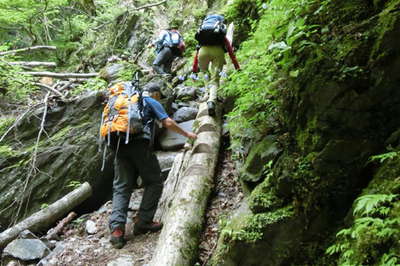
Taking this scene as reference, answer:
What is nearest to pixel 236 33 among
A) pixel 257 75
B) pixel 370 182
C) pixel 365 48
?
pixel 257 75

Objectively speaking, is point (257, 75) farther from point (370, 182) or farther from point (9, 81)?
point (9, 81)

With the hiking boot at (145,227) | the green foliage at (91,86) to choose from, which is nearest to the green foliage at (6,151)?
Answer: the green foliage at (91,86)

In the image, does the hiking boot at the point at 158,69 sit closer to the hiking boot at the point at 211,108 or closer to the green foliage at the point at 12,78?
the green foliage at the point at 12,78

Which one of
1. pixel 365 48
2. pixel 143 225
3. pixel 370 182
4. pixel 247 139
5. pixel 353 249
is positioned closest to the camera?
pixel 353 249

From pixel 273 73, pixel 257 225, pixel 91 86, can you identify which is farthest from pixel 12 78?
pixel 257 225

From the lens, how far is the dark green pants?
5.45 meters

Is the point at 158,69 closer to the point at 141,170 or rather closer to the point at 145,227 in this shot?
the point at 141,170

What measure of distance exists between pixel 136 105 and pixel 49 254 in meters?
3.02

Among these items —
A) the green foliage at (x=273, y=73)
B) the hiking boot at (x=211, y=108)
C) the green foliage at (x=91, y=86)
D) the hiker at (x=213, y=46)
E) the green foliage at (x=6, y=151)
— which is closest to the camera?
the green foliage at (x=273, y=73)

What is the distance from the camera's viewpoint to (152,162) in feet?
18.7

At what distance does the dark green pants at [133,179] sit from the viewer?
5453 mm

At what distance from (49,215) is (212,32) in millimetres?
5265

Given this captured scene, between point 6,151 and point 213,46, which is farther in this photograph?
point 6,151

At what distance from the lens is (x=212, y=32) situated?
7.38 m
